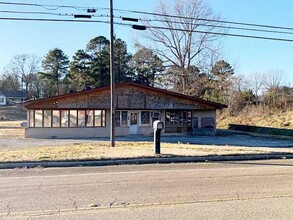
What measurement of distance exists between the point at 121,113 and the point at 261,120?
17.4 m

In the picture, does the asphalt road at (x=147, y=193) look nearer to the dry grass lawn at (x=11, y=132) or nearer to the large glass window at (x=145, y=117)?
the dry grass lawn at (x=11, y=132)

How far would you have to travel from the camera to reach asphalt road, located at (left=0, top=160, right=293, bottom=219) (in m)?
5.94

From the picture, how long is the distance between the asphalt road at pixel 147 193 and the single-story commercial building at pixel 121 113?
18.1 metres

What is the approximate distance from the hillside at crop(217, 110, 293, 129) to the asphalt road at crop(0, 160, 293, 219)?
25.9 meters

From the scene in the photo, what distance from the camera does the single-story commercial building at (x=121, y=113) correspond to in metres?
28.8

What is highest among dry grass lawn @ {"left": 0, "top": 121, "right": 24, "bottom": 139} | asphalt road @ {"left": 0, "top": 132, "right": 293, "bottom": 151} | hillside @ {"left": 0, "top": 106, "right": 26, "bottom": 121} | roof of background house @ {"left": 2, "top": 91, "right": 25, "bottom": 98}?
roof of background house @ {"left": 2, "top": 91, "right": 25, "bottom": 98}

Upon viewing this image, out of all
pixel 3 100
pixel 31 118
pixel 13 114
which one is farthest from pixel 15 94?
pixel 31 118

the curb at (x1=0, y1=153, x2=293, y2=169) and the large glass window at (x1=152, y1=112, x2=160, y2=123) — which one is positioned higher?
the large glass window at (x1=152, y1=112, x2=160, y2=123)

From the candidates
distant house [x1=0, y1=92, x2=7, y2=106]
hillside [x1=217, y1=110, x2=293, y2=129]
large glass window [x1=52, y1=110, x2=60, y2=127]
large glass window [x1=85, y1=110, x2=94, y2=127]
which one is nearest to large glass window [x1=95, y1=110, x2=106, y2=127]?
large glass window [x1=85, y1=110, x2=94, y2=127]

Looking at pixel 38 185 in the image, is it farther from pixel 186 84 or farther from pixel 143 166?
pixel 186 84

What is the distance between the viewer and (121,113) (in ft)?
101

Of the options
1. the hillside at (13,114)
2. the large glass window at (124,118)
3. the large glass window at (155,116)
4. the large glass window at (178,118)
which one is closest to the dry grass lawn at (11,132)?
the large glass window at (124,118)

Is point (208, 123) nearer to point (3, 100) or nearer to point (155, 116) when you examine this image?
point (155, 116)

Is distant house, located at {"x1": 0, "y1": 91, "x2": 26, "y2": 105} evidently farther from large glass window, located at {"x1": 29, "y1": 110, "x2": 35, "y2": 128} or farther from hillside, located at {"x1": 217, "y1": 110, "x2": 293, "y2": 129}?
large glass window, located at {"x1": 29, "y1": 110, "x2": 35, "y2": 128}
